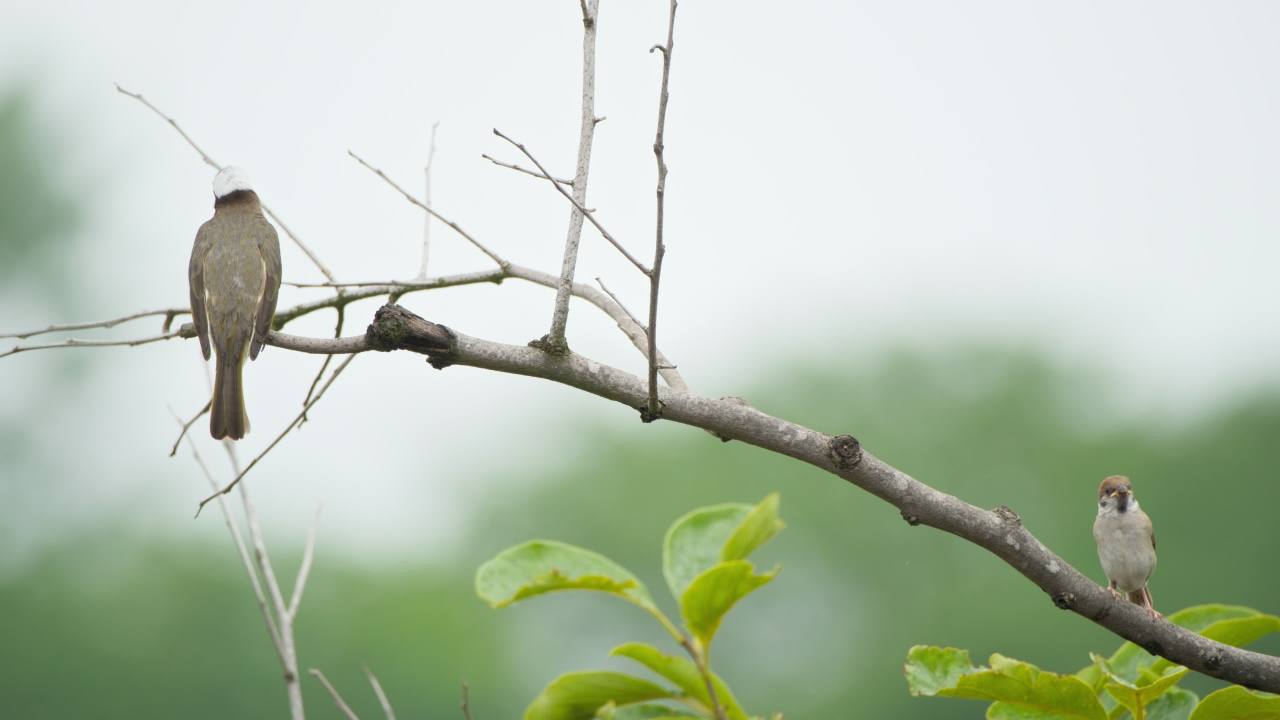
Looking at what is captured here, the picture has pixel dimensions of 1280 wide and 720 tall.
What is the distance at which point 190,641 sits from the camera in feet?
65.3

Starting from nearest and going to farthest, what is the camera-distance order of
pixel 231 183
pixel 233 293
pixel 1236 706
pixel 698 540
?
pixel 698 540
pixel 1236 706
pixel 233 293
pixel 231 183

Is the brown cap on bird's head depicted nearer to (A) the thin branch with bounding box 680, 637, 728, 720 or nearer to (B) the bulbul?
(B) the bulbul

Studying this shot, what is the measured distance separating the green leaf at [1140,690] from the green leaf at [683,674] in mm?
872

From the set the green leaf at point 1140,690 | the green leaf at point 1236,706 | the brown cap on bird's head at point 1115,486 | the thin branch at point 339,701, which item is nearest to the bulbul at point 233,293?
the thin branch at point 339,701

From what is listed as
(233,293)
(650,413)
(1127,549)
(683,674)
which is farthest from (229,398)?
(1127,549)

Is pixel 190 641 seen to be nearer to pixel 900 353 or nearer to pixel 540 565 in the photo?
pixel 900 353

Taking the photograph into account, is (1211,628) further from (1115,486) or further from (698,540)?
(1115,486)

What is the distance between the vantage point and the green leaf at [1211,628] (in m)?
2.80

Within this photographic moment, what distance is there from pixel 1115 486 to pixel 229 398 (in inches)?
180

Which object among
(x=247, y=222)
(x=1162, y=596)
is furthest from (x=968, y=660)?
(x=1162, y=596)

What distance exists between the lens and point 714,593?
6.04 ft

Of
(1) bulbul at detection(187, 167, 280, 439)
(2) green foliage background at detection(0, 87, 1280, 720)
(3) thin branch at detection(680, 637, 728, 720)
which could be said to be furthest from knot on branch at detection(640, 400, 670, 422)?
(2) green foliage background at detection(0, 87, 1280, 720)

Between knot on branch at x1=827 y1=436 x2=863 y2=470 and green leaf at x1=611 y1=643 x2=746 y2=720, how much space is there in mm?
990

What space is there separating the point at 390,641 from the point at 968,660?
18951mm
